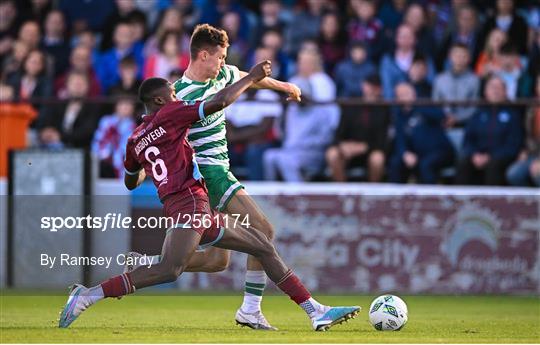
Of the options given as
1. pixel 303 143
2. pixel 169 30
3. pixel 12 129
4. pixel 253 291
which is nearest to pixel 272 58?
pixel 169 30

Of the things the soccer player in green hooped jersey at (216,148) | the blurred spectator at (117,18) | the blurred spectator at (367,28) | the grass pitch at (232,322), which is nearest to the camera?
the grass pitch at (232,322)

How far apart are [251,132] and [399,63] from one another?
241cm

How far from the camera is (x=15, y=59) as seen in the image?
19.1 m

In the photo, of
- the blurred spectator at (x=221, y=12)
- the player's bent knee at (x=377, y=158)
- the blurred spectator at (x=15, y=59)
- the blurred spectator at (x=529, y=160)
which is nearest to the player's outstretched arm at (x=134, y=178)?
the player's bent knee at (x=377, y=158)

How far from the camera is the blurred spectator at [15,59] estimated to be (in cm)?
1892

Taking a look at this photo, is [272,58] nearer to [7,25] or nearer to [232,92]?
[7,25]

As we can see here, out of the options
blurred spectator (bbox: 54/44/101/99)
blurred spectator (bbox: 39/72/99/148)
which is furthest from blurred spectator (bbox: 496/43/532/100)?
blurred spectator (bbox: 54/44/101/99)

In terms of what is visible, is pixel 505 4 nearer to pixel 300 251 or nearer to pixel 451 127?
pixel 451 127

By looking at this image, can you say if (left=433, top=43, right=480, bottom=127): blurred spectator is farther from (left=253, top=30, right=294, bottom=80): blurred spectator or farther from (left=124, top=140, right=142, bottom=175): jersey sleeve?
(left=124, top=140, right=142, bottom=175): jersey sleeve

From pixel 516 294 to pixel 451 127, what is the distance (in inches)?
91.9

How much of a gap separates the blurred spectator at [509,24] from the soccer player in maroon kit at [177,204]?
27.8 feet

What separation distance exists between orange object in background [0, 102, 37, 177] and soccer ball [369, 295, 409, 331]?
802 cm

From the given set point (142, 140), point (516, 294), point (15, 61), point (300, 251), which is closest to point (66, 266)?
point (300, 251)

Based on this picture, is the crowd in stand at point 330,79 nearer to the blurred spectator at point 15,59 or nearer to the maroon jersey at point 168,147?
the blurred spectator at point 15,59
